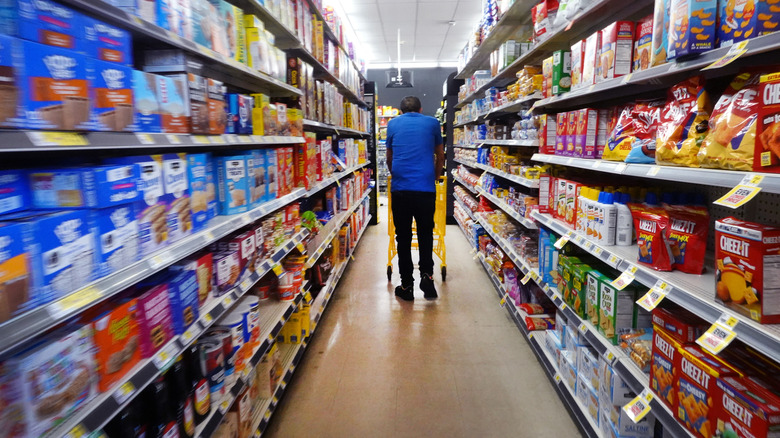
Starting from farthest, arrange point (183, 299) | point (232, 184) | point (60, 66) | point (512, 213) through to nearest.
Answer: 1. point (512, 213)
2. point (232, 184)
3. point (183, 299)
4. point (60, 66)

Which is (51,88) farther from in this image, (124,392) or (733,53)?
(733,53)

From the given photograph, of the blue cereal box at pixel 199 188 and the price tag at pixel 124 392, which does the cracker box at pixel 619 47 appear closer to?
the blue cereal box at pixel 199 188

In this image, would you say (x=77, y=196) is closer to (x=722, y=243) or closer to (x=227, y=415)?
(x=227, y=415)

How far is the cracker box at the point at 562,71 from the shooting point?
2.74m

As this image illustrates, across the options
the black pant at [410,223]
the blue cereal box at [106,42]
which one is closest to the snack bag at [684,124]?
the blue cereal box at [106,42]

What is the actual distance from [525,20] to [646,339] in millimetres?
3258

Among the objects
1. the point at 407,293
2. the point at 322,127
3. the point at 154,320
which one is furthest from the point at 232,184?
the point at 407,293

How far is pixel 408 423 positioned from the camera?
98.0 inches

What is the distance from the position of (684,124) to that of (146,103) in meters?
1.82

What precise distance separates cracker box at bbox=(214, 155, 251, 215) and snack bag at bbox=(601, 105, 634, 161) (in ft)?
5.68

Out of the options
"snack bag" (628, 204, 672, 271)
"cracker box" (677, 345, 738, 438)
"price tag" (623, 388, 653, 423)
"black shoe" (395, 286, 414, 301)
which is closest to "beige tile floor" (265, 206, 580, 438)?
"black shoe" (395, 286, 414, 301)

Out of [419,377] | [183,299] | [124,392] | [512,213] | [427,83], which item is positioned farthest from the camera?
[427,83]

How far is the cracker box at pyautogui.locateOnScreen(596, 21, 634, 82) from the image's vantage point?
210 cm

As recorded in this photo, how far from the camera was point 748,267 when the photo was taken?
4.09 ft
